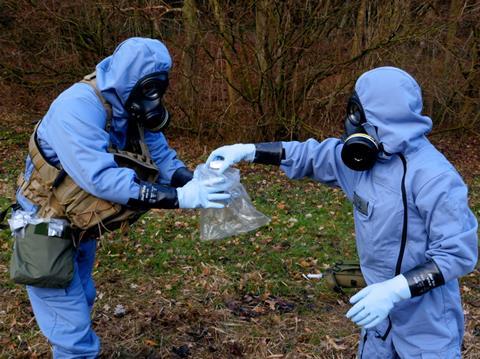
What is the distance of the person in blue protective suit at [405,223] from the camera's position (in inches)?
89.8

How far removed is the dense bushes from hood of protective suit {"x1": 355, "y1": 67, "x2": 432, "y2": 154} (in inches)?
259

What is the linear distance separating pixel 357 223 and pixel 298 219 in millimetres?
4286

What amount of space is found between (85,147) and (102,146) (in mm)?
106

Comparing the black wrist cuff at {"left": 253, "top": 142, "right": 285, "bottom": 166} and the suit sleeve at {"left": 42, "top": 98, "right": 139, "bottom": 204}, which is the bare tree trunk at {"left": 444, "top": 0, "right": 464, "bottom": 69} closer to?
the black wrist cuff at {"left": 253, "top": 142, "right": 285, "bottom": 166}

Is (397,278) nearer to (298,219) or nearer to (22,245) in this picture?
(22,245)

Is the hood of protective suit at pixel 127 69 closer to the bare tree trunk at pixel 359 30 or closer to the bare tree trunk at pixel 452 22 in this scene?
the bare tree trunk at pixel 359 30

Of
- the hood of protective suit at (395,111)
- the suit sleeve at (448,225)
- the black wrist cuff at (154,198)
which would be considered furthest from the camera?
the black wrist cuff at (154,198)

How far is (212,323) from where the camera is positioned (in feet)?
14.5

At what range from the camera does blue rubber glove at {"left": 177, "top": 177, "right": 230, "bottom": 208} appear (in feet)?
9.66

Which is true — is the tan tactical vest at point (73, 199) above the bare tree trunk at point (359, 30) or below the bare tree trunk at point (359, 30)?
above

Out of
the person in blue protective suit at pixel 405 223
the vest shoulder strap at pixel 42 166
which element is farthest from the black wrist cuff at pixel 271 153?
the vest shoulder strap at pixel 42 166

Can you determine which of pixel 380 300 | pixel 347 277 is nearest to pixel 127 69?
pixel 380 300

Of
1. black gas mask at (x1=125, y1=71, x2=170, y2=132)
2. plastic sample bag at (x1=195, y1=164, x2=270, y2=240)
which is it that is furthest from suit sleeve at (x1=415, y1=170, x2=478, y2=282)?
black gas mask at (x1=125, y1=71, x2=170, y2=132)

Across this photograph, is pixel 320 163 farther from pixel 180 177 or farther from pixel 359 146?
pixel 180 177
